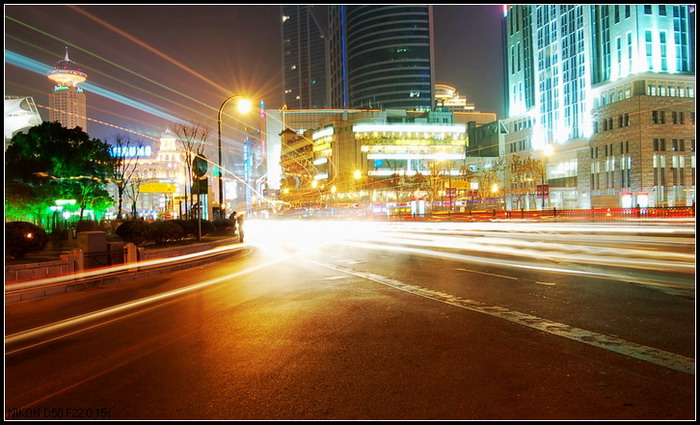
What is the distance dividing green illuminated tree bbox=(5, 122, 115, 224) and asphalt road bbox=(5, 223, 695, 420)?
2512 cm

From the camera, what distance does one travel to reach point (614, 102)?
2751 inches

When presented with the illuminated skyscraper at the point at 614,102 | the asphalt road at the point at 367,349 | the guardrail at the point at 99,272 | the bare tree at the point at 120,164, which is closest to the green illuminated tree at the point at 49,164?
the bare tree at the point at 120,164

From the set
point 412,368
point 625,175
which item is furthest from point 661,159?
point 412,368

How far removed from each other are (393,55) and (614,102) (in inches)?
4292

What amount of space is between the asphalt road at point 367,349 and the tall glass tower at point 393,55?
158809 mm

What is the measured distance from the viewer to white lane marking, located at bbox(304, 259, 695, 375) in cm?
525

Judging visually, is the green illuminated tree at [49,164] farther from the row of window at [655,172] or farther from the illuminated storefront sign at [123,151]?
the row of window at [655,172]

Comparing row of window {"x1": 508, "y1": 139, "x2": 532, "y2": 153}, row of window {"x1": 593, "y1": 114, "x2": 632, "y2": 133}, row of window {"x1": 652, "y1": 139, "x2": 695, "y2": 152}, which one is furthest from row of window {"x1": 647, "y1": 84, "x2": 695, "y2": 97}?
row of window {"x1": 508, "y1": 139, "x2": 532, "y2": 153}

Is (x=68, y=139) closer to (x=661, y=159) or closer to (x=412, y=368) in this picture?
(x=412, y=368)

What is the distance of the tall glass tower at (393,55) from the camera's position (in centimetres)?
16662

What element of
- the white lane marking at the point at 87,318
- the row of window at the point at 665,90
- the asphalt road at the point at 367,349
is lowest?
the white lane marking at the point at 87,318

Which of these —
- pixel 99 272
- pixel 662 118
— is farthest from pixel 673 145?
pixel 99 272

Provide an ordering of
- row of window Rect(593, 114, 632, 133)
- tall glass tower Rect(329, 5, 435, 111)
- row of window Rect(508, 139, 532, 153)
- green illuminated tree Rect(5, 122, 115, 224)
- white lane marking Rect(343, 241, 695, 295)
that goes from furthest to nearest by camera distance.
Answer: tall glass tower Rect(329, 5, 435, 111) → row of window Rect(508, 139, 532, 153) → row of window Rect(593, 114, 632, 133) → green illuminated tree Rect(5, 122, 115, 224) → white lane marking Rect(343, 241, 695, 295)

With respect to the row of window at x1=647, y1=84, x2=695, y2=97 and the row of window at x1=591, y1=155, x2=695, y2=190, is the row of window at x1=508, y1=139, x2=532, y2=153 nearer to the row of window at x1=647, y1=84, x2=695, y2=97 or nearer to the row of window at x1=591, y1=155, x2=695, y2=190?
the row of window at x1=591, y1=155, x2=695, y2=190
